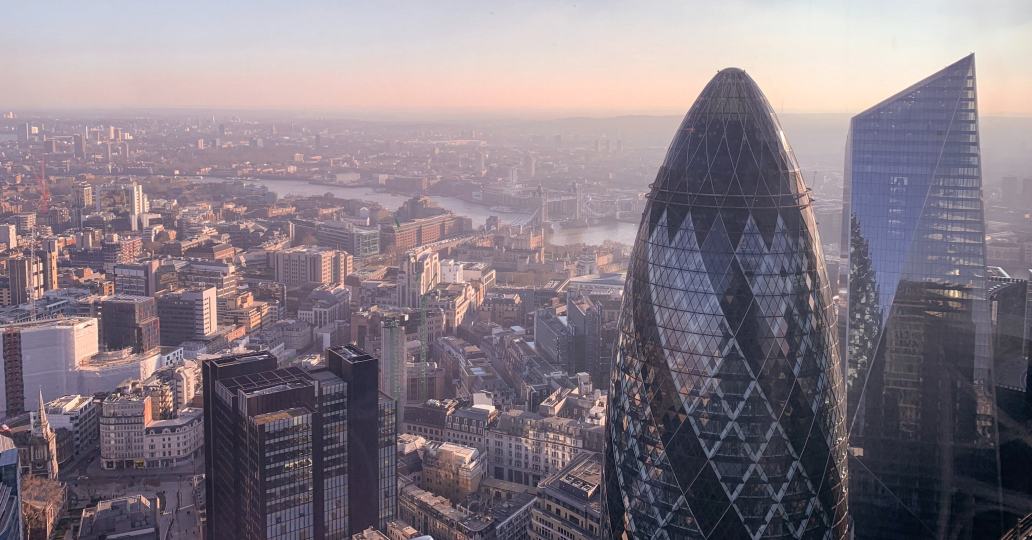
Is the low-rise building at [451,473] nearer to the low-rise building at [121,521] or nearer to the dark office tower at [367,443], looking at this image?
the dark office tower at [367,443]

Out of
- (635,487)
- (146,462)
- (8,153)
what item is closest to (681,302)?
(635,487)

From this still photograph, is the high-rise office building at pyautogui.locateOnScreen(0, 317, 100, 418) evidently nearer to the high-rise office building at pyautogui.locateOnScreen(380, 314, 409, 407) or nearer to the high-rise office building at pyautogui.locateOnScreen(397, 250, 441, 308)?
the high-rise office building at pyautogui.locateOnScreen(380, 314, 409, 407)

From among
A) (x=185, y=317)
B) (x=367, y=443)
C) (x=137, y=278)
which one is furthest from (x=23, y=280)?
(x=367, y=443)

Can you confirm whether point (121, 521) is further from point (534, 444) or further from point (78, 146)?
point (78, 146)

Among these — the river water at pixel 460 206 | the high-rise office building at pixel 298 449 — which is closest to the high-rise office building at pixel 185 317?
the river water at pixel 460 206

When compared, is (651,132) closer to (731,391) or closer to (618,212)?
(731,391)

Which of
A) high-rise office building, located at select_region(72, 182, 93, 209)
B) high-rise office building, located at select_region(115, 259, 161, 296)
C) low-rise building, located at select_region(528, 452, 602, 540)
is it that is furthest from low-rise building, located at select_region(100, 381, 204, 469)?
high-rise office building, located at select_region(72, 182, 93, 209)
